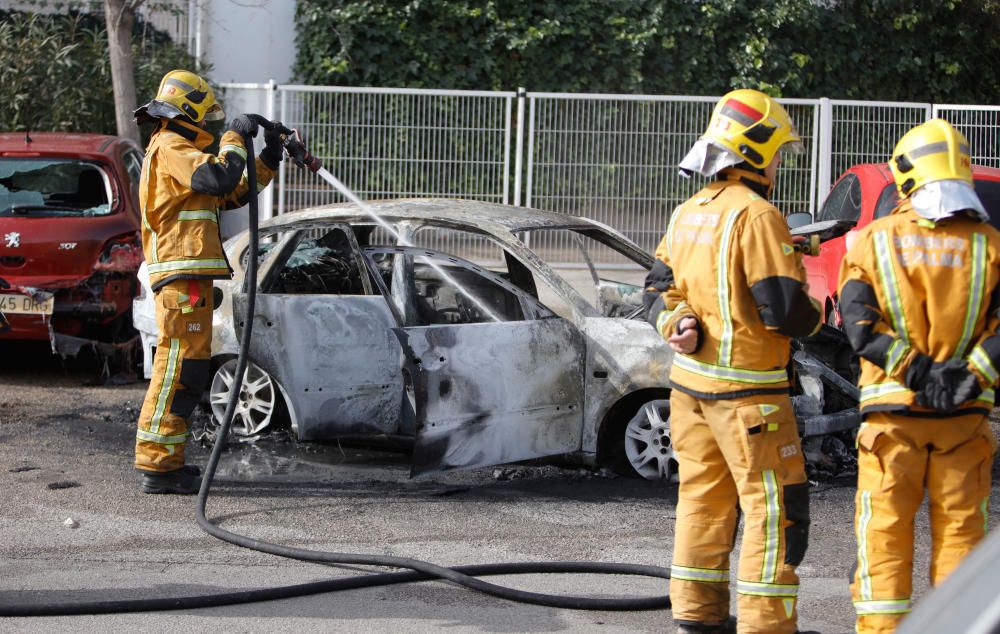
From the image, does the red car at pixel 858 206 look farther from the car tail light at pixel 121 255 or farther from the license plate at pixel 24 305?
the license plate at pixel 24 305

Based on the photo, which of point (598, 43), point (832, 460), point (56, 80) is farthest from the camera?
point (598, 43)

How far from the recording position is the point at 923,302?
13.0 feet

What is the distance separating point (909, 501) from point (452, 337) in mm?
2898

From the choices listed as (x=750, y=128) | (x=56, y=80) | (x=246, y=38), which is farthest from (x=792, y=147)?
(x=246, y=38)

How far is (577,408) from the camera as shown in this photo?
6.55m

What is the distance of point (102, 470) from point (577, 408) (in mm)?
2559

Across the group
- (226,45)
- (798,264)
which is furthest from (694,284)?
(226,45)

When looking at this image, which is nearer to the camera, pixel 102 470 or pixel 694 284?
pixel 694 284

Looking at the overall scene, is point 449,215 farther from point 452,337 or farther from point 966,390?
point 966,390

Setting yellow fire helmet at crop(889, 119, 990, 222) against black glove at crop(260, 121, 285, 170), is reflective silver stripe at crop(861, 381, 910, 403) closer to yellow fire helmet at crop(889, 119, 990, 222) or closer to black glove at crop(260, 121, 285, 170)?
yellow fire helmet at crop(889, 119, 990, 222)

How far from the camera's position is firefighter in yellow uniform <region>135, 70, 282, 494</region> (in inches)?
249

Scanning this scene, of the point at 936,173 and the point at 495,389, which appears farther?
the point at 495,389

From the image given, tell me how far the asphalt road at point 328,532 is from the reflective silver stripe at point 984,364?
1.27m

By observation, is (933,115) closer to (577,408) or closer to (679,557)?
(577,408)
